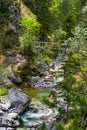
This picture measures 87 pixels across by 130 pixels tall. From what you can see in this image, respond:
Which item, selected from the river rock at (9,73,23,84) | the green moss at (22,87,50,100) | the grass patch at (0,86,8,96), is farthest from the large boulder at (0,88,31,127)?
the river rock at (9,73,23,84)

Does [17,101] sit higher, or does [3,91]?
[17,101]

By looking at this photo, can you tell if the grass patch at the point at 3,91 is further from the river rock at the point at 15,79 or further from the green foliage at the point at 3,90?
the river rock at the point at 15,79

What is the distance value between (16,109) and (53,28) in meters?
38.4

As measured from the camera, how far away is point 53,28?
67.6 metres

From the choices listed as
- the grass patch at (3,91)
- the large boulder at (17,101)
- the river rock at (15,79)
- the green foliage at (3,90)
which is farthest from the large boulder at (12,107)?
the river rock at (15,79)

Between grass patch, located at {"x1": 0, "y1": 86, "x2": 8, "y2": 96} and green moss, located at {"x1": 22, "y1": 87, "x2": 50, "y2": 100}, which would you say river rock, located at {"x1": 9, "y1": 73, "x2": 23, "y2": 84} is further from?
grass patch, located at {"x1": 0, "y1": 86, "x2": 8, "y2": 96}

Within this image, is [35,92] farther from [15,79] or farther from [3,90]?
[15,79]

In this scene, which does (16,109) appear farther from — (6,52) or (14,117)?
(6,52)

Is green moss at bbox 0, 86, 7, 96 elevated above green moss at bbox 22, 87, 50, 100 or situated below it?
above

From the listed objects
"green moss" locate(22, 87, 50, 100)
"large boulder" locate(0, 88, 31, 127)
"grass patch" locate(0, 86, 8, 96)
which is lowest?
"green moss" locate(22, 87, 50, 100)

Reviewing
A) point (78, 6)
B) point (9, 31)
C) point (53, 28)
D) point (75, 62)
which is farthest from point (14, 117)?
point (78, 6)

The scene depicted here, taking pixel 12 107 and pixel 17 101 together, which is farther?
pixel 17 101

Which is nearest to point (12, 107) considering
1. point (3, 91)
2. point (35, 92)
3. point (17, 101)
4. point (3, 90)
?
point (17, 101)

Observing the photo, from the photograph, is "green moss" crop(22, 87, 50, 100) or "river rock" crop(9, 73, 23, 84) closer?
"green moss" crop(22, 87, 50, 100)
